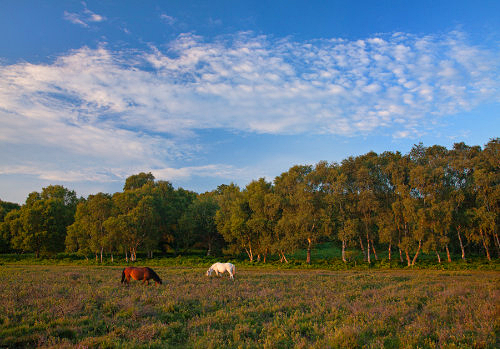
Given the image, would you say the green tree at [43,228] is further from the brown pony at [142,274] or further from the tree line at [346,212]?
the brown pony at [142,274]

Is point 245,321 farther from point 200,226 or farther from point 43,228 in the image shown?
point 43,228

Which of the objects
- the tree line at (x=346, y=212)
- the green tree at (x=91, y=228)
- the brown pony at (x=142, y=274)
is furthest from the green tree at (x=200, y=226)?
the brown pony at (x=142, y=274)

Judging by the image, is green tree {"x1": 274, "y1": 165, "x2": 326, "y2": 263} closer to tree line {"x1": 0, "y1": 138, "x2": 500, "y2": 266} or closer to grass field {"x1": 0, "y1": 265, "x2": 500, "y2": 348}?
tree line {"x1": 0, "y1": 138, "x2": 500, "y2": 266}

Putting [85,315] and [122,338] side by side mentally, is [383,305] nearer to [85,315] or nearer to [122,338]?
[122,338]

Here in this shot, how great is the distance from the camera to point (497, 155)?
4381cm

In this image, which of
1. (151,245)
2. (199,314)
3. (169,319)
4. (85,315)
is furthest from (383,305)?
(151,245)

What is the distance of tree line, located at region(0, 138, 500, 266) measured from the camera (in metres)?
42.2

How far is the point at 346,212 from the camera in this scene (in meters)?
48.9

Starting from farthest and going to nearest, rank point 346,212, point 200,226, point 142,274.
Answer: point 200,226, point 346,212, point 142,274

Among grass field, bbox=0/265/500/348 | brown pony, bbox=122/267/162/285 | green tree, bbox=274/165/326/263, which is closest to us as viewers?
grass field, bbox=0/265/500/348

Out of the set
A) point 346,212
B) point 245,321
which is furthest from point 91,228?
point 245,321

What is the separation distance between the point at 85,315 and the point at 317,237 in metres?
41.2

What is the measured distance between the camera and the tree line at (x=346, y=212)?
42.2 meters

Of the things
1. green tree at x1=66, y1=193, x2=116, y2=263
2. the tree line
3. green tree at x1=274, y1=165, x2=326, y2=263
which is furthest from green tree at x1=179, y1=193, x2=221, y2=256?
green tree at x1=274, y1=165, x2=326, y2=263
